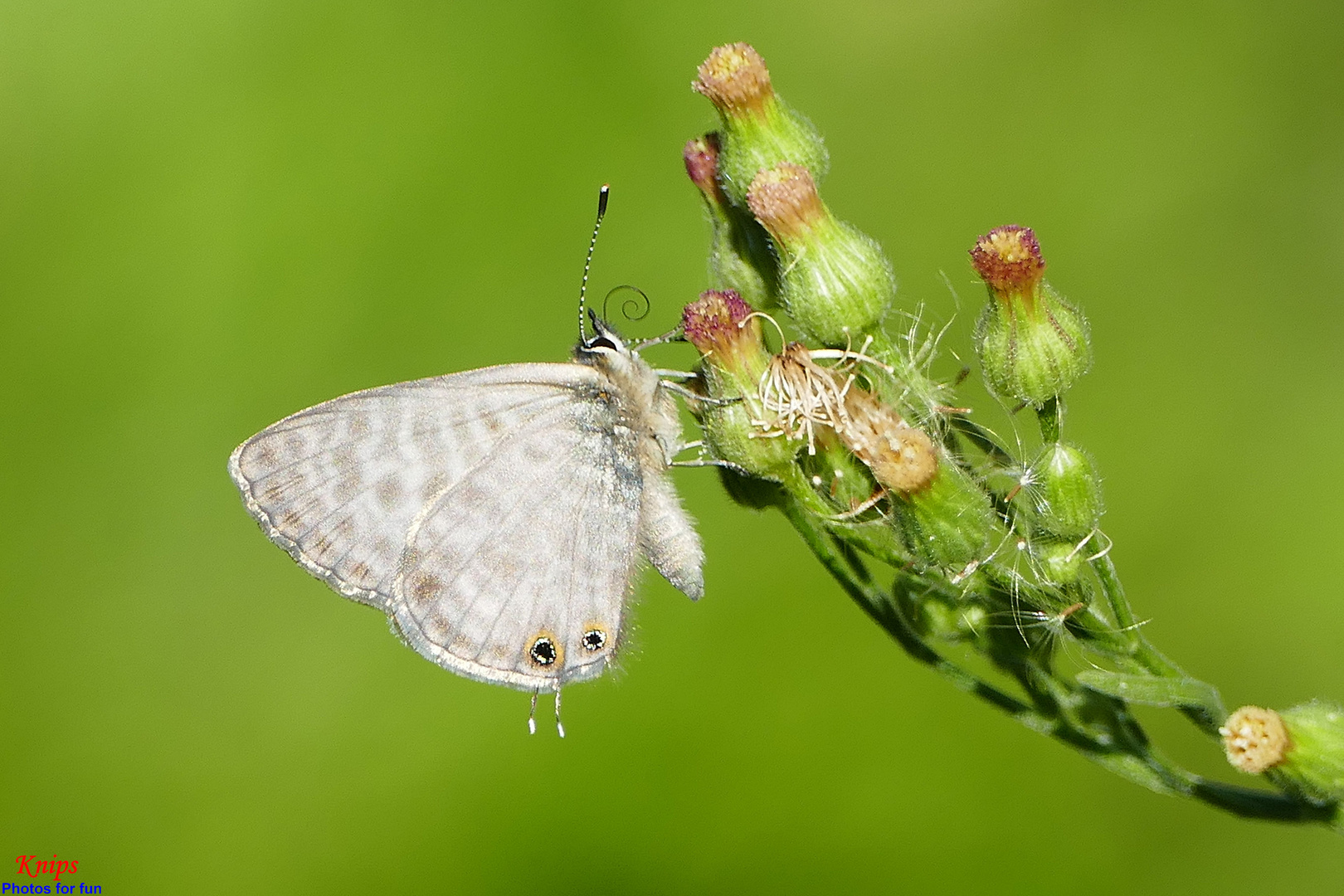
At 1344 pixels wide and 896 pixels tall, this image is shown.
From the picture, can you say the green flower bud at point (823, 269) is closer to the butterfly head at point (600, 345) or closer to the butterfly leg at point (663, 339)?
the butterfly leg at point (663, 339)

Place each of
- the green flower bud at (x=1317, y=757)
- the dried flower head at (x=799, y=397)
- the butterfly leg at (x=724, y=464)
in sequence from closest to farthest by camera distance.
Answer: the green flower bud at (x=1317, y=757)
the dried flower head at (x=799, y=397)
the butterfly leg at (x=724, y=464)

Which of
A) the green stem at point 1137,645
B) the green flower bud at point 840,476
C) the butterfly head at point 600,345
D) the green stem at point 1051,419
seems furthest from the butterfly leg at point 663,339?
the green stem at point 1137,645

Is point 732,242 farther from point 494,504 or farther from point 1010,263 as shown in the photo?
point 494,504

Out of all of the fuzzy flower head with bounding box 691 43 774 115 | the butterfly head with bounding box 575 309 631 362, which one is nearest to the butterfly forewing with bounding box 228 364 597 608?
the butterfly head with bounding box 575 309 631 362

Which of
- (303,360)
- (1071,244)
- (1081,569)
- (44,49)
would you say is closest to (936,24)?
(1071,244)

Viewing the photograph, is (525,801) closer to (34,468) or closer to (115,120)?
(34,468)

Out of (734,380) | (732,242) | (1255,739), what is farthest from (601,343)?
(1255,739)

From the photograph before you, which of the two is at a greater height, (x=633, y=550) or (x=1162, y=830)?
(x=633, y=550)
